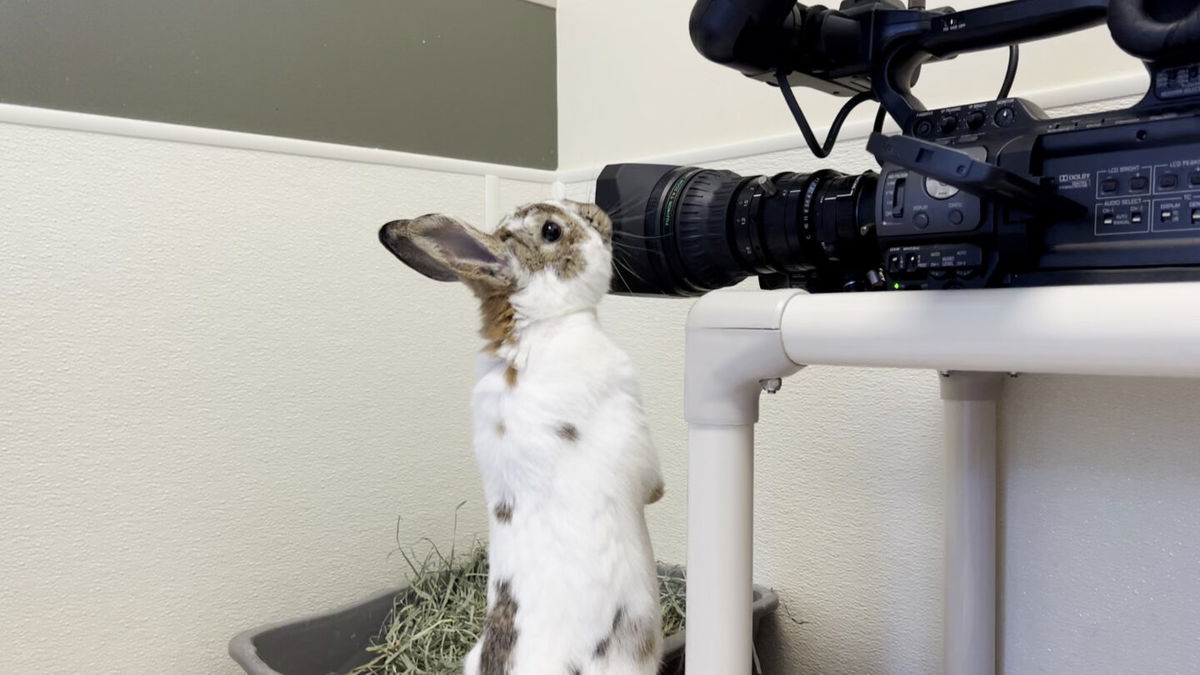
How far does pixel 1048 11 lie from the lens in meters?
0.55

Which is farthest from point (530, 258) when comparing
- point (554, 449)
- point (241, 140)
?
point (241, 140)

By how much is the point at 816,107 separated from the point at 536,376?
1.87 feet

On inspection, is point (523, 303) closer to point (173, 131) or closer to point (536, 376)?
point (536, 376)

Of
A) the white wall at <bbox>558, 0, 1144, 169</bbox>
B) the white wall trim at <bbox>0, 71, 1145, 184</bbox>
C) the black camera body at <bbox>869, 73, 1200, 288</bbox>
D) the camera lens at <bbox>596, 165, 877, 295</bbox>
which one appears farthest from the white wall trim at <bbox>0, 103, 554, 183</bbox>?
the black camera body at <bbox>869, 73, 1200, 288</bbox>

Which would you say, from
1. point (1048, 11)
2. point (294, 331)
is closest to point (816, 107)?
point (1048, 11)

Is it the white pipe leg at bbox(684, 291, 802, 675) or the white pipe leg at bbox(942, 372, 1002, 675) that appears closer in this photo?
the white pipe leg at bbox(684, 291, 802, 675)

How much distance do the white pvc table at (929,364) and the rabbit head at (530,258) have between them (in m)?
0.19

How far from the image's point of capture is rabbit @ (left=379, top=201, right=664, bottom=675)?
718 mm

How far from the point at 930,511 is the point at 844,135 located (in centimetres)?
47

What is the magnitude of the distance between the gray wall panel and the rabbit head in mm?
483

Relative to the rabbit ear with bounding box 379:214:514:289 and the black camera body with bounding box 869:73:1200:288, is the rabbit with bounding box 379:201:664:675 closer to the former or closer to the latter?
the rabbit ear with bounding box 379:214:514:289

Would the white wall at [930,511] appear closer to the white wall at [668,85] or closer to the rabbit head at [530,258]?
the white wall at [668,85]

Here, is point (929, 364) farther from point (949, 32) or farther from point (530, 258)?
point (530, 258)

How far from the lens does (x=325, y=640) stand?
1081 mm
